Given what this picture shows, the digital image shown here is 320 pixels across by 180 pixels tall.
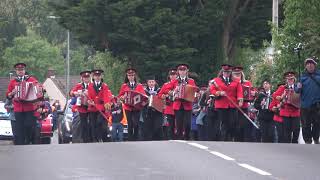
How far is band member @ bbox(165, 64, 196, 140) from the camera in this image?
22.3 meters

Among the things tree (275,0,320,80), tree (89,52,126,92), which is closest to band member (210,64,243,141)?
tree (275,0,320,80)

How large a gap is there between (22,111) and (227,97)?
4.53 meters

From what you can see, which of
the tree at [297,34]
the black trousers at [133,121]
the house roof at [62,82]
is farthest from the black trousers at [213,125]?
the house roof at [62,82]

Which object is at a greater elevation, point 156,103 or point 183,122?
point 156,103

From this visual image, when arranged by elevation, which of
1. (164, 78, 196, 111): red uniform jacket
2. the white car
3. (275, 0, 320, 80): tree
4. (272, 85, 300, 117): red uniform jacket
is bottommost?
the white car

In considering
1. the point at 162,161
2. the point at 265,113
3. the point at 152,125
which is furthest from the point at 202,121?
the point at 162,161

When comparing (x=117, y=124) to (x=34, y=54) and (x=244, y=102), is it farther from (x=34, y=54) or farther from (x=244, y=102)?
(x=34, y=54)

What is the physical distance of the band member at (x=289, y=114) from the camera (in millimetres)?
21938

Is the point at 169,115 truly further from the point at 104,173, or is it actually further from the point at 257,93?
the point at 104,173

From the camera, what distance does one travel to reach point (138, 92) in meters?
23.0

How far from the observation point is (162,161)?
14953 mm

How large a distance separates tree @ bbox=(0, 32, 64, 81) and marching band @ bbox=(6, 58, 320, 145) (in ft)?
242

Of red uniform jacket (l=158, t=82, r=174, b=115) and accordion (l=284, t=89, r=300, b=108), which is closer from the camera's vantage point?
accordion (l=284, t=89, r=300, b=108)

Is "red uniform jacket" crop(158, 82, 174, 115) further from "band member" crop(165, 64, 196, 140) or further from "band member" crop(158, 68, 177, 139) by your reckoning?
"band member" crop(165, 64, 196, 140)
